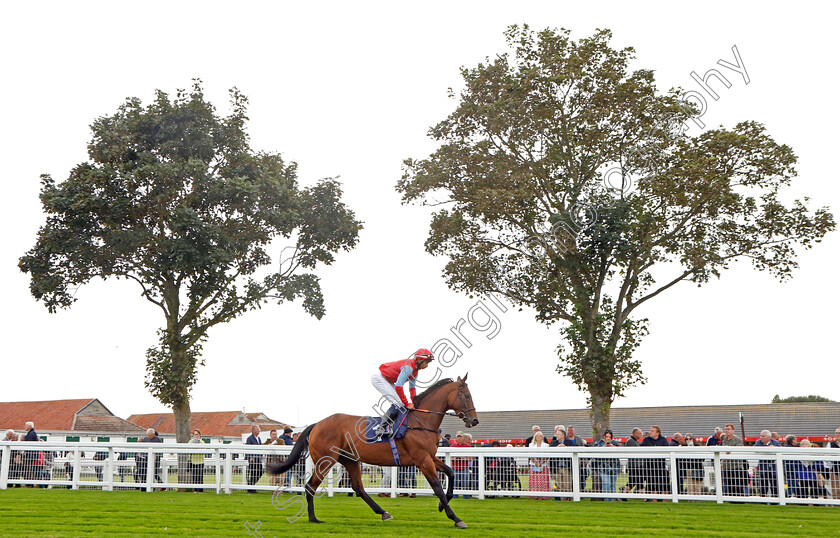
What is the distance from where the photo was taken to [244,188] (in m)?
27.4

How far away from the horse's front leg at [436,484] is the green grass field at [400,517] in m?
0.16

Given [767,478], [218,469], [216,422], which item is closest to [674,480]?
[767,478]

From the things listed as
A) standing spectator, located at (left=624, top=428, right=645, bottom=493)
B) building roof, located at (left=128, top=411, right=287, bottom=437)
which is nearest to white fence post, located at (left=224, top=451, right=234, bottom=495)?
standing spectator, located at (left=624, top=428, right=645, bottom=493)

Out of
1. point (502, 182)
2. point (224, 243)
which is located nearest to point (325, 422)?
point (502, 182)

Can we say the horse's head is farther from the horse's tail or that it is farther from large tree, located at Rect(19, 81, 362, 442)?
large tree, located at Rect(19, 81, 362, 442)

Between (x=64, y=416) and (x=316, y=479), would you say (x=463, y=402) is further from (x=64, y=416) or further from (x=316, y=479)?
(x=64, y=416)

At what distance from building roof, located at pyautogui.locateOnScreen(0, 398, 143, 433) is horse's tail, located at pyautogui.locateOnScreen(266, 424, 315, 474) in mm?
62939

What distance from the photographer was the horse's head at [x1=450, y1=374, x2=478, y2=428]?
10133 millimetres

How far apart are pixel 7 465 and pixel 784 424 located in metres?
52.1

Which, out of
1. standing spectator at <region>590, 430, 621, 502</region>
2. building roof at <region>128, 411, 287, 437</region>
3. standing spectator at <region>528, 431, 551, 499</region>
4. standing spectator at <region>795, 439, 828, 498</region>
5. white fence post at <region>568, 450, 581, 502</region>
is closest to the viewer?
standing spectator at <region>795, 439, 828, 498</region>

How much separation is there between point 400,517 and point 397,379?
1.90 m

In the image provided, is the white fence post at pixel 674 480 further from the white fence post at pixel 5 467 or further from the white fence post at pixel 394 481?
the white fence post at pixel 5 467

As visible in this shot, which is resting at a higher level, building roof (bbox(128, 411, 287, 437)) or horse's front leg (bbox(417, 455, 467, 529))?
horse's front leg (bbox(417, 455, 467, 529))

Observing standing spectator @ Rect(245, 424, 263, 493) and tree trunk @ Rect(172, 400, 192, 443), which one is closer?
standing spectator @ Rect(245, 424, 263, 493)
